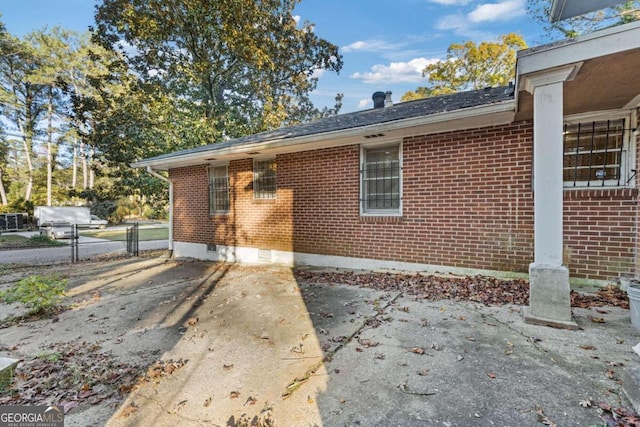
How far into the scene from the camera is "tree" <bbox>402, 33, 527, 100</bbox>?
70.6 feet

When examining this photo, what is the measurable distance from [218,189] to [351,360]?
7.07m

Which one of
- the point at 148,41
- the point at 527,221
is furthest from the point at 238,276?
the point at 148,41

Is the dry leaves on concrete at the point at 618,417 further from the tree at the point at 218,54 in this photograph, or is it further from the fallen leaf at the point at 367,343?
the tree at the point at 218,54

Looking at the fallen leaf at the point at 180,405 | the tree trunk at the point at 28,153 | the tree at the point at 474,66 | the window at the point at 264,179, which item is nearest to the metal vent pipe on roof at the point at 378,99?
the window at the point at 264,179

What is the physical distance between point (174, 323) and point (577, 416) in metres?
3.95

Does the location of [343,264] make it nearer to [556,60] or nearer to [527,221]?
[527,221]

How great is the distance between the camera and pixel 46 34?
25.2 meters

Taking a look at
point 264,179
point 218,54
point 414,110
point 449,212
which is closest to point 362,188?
point 449,212

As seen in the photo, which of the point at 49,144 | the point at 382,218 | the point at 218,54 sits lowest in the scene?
the point at 382,218

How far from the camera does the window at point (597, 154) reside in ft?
14.0

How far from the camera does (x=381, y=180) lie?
6.04 meters

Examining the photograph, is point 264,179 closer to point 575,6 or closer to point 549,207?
point 549,207

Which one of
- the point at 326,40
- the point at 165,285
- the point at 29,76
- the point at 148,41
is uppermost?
the point at 29,76

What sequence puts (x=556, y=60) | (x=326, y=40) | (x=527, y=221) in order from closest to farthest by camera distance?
(x=556, y=60)
(x=527, y=221)
(x=326, y=40)
